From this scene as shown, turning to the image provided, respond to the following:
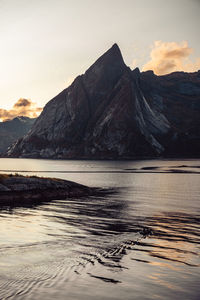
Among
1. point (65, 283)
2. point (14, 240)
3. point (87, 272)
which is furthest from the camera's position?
point (14, 240)

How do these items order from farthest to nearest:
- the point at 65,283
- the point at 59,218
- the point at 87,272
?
the point at 59,218
the point at 87,272
the point at 65,283

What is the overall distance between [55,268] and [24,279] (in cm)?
191

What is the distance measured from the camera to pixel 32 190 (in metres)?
46.1

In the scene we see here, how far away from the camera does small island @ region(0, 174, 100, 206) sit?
42.7 metres

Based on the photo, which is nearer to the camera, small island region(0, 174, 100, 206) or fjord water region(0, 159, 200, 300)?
fjord water region(0, 159, 200, 300)

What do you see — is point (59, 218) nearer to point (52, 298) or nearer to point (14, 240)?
point (14, 240)

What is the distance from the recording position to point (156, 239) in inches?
853

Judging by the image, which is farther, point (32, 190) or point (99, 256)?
point (32, 190)

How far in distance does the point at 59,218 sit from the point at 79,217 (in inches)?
80.9

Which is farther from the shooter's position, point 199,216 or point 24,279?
point 199,216

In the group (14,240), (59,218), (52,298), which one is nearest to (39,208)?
(59,218)

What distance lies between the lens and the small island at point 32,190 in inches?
1681

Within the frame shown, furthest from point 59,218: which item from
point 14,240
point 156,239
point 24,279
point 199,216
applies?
point 24,279

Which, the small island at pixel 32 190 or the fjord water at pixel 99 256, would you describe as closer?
the fjord water at pixel 99 256
